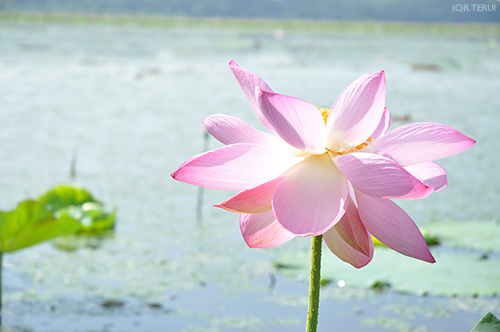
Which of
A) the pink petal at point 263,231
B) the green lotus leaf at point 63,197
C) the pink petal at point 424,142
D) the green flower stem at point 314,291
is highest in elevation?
the pink petal at point 424,142

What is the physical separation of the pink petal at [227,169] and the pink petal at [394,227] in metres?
0.07

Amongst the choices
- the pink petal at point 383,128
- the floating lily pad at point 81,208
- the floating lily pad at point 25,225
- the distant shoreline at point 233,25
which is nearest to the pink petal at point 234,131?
the pink petal at point 383,128

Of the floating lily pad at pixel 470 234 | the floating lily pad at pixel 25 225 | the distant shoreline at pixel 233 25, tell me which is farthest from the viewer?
the distant shoreline at pixel 233 25

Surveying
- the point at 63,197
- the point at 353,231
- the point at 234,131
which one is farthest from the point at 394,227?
the point at 63,197

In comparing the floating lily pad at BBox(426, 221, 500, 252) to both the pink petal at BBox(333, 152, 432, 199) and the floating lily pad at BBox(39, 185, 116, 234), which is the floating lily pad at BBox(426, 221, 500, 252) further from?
the pink petal at BBox(333, 152, 432, 199)

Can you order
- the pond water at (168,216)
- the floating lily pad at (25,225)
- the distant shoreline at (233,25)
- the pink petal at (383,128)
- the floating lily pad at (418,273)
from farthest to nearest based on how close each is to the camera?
the distant shoreline at (233,25)
the pond water at (168,216)
the floating lily pad at (418,273)
the floating lily pad at (25,225)
the pink petal at (383,128)

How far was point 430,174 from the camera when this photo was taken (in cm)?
47

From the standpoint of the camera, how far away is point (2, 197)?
3.35m

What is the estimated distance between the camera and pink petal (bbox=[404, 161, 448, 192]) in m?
0.46

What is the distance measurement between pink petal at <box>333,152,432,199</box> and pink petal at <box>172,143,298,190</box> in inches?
2.3

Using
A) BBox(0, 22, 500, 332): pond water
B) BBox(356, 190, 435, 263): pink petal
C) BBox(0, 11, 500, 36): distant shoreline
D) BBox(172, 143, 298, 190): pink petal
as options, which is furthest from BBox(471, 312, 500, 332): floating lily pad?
BBox(0, 11, 500, 36): distant shoreline

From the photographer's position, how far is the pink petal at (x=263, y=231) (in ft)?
1.50

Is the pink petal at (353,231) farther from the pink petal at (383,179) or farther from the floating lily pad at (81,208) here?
the floating lily pad at (81,208)

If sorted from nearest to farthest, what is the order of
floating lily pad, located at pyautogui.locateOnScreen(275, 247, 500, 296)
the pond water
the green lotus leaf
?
floating lily pad, located at pyautogui.locateOnScreen(275, 247, 500, 296)
the pond water
the green lotus leaf
